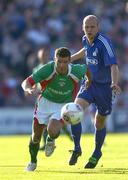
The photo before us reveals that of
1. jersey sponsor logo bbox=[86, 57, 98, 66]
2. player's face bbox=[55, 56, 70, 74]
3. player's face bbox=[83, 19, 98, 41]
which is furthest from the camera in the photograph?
jersey sponsor logo bbox=[86, 57, 98, 66]

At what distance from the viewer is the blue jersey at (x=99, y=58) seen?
13.0 metres

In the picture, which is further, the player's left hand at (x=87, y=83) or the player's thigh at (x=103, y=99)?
the player's thigh at (x=103, y=99)

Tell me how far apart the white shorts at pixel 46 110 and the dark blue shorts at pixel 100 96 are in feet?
2.67

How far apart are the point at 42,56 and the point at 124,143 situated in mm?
3780

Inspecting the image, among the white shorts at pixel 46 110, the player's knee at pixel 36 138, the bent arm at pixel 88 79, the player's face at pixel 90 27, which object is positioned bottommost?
the player's knee at pixel 36 138

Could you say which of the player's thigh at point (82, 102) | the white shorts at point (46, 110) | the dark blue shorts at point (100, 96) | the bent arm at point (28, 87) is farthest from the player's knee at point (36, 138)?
the dark blue shorts at point (100, 96)

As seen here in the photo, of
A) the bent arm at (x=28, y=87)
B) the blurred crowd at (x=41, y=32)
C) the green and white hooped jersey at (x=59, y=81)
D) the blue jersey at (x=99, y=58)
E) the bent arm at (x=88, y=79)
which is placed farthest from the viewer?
the blurred crowd at (x=41, y=32)

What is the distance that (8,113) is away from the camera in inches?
1086

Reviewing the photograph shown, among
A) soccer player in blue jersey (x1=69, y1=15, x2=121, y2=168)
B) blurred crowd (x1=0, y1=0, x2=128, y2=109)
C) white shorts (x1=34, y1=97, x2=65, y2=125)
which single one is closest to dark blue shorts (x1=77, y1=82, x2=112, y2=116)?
soccer player in blue jersey (x1=69, y1=15, x2=121, y2=168)

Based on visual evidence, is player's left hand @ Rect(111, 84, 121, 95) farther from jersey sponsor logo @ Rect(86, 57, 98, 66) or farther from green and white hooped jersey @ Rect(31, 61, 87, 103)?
jersey sponsor logo @ Rect(86, 57, 98, 66)

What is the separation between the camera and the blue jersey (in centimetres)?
1296

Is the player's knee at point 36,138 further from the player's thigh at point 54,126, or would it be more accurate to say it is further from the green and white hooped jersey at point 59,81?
the green and white hooped jersey at point 59,81

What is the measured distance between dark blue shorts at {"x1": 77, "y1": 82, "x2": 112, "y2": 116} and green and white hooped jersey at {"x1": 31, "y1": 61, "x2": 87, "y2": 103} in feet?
2.04

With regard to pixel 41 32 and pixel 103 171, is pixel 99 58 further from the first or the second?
pixel 41 32
